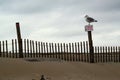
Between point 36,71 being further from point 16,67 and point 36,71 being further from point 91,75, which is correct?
point 91,75

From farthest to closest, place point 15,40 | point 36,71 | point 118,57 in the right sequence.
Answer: point 118,57 < point 15,40 < point 36,71

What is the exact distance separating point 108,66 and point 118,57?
402 cm

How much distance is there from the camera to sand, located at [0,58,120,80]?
20.3 meters

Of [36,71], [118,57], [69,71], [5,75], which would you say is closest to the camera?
[5,75]

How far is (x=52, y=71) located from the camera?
869 inches

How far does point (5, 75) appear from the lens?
64.8 ft

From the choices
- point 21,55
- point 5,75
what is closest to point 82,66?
point 21,55

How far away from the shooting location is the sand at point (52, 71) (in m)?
20.3

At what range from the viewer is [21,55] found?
25.1 meters

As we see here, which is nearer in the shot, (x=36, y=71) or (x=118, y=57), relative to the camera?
(x=36, y=71)

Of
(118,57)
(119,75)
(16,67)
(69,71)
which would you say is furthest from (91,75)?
(118,57)

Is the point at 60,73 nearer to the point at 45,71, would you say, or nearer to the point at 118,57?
the point at 45,71

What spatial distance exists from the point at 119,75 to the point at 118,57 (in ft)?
19.2

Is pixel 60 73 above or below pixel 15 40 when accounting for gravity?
below
